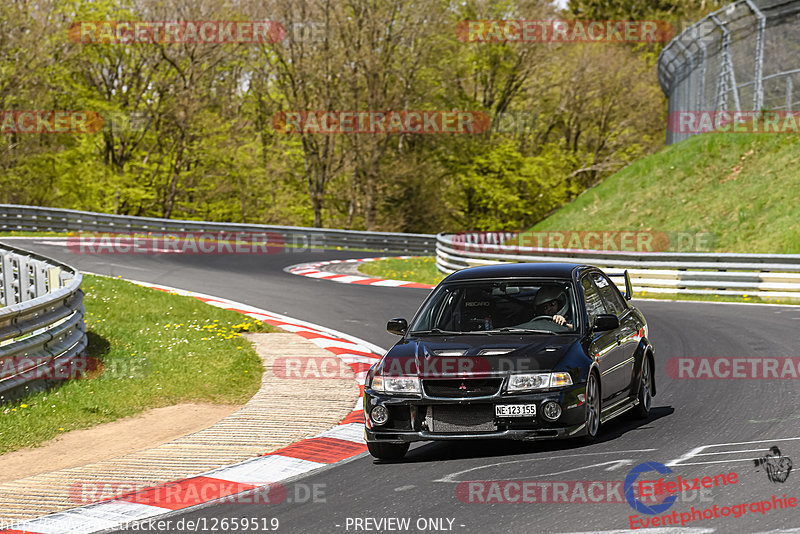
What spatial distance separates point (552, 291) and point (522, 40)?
149 ft

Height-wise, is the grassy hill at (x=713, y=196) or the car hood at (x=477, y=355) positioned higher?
the grassy hill at (x=713, y=196)

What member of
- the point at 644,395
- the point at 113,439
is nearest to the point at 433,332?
the point at 644,395

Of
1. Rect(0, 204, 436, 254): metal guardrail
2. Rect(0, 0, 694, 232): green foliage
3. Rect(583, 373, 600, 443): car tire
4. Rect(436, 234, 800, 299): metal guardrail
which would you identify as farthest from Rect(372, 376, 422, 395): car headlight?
Rect(0, 0, 694, 232): green foliage

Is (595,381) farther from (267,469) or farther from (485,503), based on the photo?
(267,469)

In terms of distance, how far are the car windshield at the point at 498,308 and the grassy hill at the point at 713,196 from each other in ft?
57.3

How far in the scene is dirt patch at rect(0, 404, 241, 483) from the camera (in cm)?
805

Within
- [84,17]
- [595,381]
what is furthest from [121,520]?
[84,17]

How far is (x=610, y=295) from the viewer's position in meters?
9.40

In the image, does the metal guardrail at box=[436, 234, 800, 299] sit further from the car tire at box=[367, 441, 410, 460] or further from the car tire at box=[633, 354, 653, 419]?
the car tire at box=[367, 441, 410, 460]

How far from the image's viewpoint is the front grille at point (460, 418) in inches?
285

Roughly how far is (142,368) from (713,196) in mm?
21796

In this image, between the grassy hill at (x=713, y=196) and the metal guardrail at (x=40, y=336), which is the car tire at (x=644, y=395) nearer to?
the metal guardrail at (x=40, y=336)

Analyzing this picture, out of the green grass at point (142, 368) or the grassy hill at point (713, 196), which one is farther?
the grassy hill at point (713, 196)

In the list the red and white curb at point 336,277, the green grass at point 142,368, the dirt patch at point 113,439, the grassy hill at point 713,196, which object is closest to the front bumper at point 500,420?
the dirt patch at point 113,439
